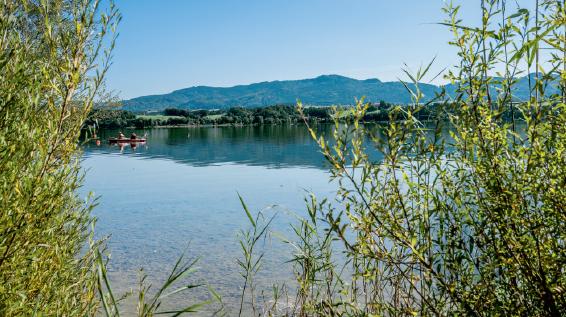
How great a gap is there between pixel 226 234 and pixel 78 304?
1671 centimetres

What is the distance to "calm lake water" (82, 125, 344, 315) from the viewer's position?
16.5 meters

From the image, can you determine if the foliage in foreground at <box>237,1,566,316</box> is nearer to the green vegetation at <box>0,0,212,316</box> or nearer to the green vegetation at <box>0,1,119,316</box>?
the green vegetation at <box>0,0,212,316</box>

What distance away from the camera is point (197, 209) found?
90.5ft

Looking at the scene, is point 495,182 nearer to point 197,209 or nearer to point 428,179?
point 428,179

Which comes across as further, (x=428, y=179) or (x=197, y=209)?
(x=197, y=209)

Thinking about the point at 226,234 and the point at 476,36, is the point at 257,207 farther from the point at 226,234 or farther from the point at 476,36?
the point at 476,36

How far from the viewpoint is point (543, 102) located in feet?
10.9

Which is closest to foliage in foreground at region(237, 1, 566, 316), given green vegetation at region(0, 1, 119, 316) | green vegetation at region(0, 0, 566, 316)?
green vegetation at region(0, 0, 566, 316)

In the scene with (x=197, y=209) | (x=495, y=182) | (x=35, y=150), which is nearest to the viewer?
(x=495, y=182)

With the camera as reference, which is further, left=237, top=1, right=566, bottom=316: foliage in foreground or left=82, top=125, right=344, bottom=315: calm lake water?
left=82, top=125, right=344, bottom=315: calm lake water

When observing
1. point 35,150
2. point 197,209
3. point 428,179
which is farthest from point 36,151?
point 197,209

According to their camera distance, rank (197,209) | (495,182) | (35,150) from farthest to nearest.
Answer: (197,209), (35,150), (495,182)

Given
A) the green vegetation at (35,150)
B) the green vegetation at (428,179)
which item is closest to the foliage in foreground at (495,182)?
the green vegetation at (428,179)

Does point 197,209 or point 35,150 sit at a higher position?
point 35,150
